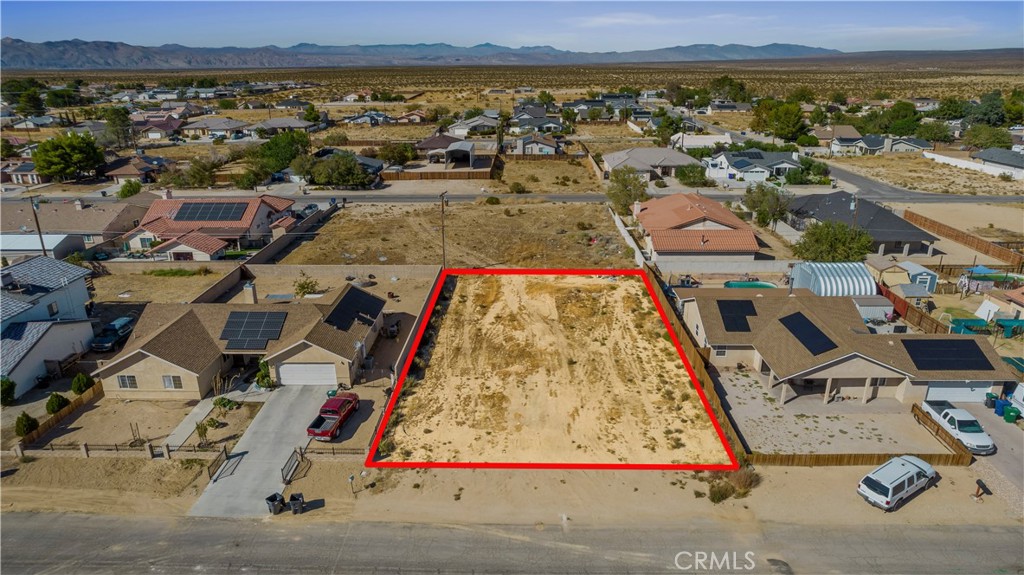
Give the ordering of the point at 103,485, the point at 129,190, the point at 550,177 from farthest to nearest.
→ the point at 550,177, the point at 129,190, the point at 103,485

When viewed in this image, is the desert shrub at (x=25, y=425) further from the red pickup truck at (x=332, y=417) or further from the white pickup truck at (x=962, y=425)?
the white pickup truck at (x=962, y=425)

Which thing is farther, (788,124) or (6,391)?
(788,124)

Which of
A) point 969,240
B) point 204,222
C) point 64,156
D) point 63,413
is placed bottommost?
point 63,413

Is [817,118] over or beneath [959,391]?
over

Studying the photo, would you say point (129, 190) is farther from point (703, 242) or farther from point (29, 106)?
point (29, 106)

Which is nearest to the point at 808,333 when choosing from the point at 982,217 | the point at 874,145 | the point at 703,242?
the point at 703,242

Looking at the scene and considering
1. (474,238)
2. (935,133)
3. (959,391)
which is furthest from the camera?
(935,133)
